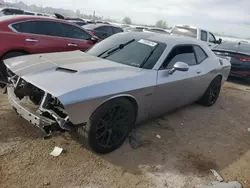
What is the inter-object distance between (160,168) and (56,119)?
4.63 ft

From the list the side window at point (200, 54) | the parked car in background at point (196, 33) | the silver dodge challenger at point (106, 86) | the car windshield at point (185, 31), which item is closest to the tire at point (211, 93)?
the side window at point (200, 54)

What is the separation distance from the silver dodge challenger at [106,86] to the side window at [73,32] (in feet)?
7.75

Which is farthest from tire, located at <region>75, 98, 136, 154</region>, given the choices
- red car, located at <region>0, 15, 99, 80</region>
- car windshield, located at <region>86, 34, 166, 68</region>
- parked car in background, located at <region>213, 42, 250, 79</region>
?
parked car in background, located at <region>213, 42, 250, 79</region>

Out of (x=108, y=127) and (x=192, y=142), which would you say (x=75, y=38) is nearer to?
(x=108, y=127)

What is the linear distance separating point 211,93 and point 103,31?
727cm

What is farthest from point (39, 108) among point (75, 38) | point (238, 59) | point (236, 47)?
point (236, 47)

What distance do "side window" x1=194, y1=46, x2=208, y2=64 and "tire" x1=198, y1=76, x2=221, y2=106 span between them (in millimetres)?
731

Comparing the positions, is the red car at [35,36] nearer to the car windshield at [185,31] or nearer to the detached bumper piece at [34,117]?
the detached bumper piece at [34,117]

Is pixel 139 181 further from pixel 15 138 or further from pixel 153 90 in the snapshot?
pixel 15 138

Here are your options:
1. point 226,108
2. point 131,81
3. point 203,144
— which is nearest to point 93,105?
point 131,81

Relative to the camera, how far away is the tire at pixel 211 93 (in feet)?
17.7

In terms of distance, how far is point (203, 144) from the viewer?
3.89m

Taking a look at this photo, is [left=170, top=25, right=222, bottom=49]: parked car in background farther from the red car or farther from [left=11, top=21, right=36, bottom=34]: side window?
[left=11, top=21, right=36, bottom=34]: side window

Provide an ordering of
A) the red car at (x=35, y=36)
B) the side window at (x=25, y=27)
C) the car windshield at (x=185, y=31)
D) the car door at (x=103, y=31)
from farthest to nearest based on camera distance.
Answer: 1. the car windshield at (x=185, y=31)
2. the car door at (x=103, y=31)
3. the side window at (x=25, y=27)
4. the red car at (x=35, y=36)
